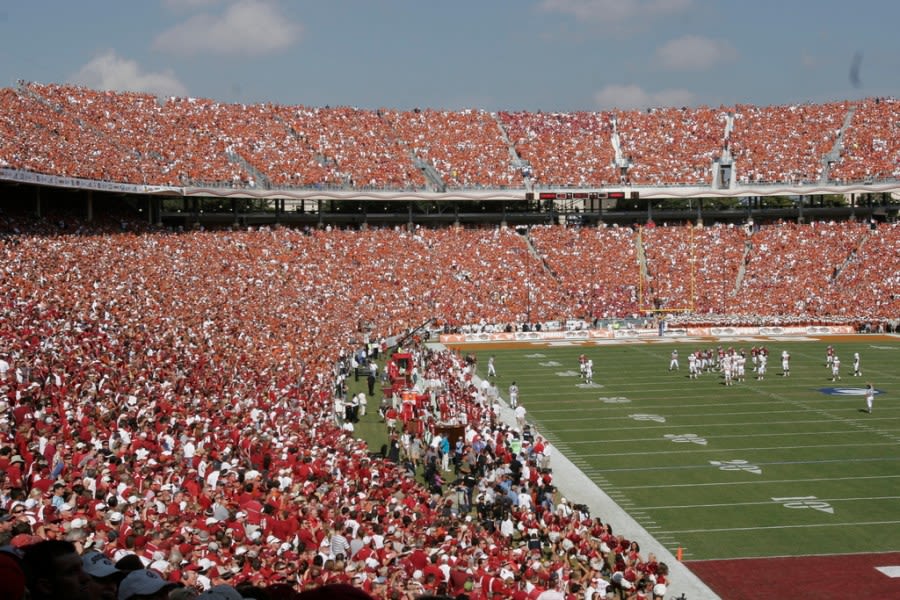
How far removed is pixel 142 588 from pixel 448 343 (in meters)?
35.5

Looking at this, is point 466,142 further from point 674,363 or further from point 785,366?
point 785,366

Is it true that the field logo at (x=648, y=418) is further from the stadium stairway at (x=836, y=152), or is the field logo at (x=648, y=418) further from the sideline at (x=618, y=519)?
the stadium stairway at (x=836, y=152)

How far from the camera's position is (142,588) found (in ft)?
12.3

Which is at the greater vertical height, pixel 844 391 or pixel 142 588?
pixel 142 588

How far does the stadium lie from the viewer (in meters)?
10.4

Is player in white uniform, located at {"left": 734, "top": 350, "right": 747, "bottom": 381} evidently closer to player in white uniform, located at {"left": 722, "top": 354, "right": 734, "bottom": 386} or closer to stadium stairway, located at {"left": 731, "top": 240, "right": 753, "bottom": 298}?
player in white uniform, located at {"left": 722, "top": 354, "right": 734, "bottom": 386}

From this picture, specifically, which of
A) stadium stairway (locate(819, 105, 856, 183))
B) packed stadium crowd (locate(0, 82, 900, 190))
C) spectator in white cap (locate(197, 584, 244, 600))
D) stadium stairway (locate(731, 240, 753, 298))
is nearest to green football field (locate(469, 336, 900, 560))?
spectator in white cap (locate(197, 584, 244, 600))

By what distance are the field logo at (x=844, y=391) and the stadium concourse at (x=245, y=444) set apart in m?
9.95

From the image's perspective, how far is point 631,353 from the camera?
3628 cm

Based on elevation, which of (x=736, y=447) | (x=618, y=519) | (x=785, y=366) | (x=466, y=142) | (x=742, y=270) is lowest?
(x=618, y=519)

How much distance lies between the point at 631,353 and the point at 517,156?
2195 cm

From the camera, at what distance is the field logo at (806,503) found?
16156 millimetres

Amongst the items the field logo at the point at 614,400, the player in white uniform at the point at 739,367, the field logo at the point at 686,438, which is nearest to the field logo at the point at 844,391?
the player in white uniform at the point at 739,367

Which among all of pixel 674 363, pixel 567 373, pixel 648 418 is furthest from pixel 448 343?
pixel 648 418
